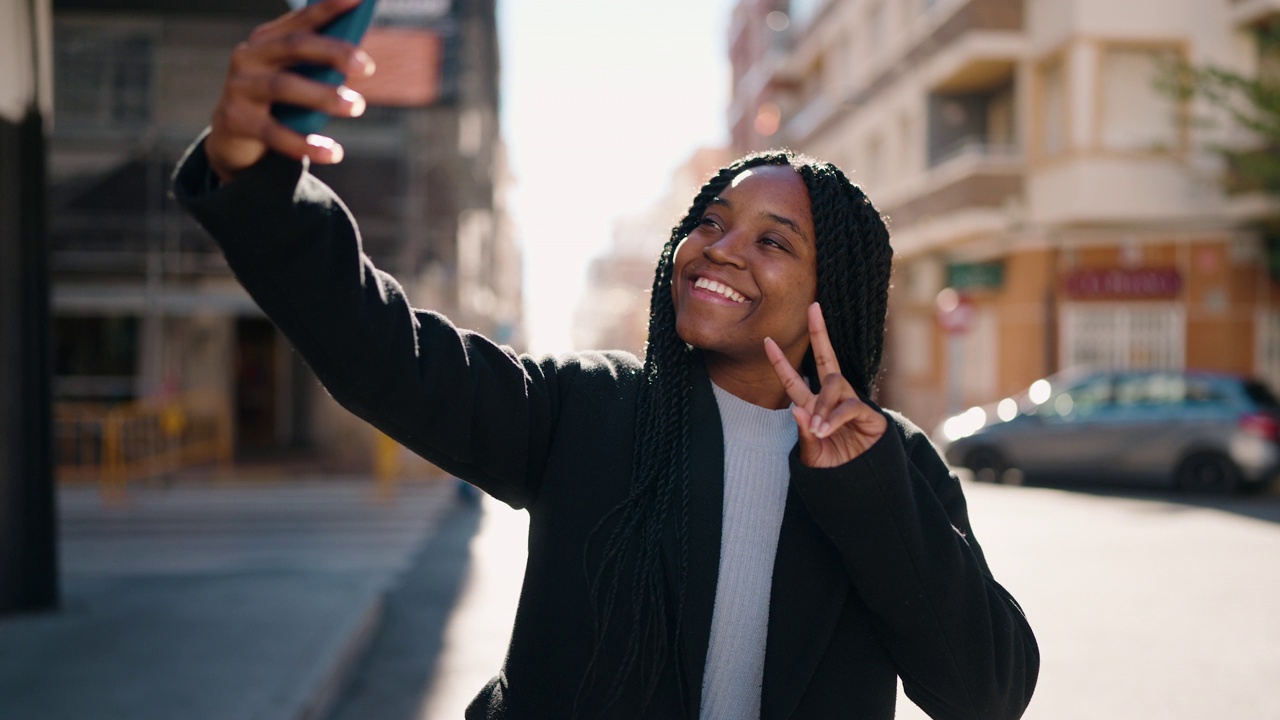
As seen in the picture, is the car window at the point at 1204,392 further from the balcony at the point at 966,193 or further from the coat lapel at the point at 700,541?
the coat lapel at the point at 700,541

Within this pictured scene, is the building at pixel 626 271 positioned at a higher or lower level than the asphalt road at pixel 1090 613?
higher

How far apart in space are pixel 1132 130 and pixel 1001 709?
20.4m

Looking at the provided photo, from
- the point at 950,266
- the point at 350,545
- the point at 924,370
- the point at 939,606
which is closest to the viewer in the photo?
the point at 939,606

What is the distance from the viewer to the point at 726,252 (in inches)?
78.2

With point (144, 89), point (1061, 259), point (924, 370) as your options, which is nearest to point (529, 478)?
point (144, 89)

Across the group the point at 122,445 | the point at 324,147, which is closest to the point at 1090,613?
the point at 324,147

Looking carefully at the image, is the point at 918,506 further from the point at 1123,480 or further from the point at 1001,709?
the point at 1123,480

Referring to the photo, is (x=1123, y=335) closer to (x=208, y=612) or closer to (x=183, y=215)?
(x=183, y=215)

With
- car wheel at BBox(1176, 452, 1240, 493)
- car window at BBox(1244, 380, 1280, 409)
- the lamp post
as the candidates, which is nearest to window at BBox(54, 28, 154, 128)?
the lamp post

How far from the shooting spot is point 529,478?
75.6 inches

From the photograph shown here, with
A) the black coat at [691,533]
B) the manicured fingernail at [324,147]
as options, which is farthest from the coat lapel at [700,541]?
the manicured fingernail at [324,147]

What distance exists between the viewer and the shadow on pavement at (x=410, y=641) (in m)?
5.13

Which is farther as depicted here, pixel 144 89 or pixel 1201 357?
pixel 1201 357

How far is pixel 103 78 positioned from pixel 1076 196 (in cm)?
1582
